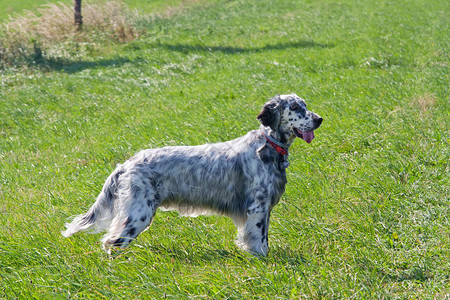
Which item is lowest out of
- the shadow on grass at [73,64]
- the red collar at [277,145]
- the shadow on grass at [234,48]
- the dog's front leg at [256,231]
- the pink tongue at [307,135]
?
the shadow on grass at [73,64]

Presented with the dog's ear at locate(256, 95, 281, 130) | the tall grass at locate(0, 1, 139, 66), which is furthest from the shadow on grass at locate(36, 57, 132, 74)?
the dog's ear at locate(256, 95, 281, 130)

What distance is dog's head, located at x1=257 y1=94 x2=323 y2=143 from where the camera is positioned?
15.0ft

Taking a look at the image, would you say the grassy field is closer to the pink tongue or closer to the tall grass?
the pink tongue

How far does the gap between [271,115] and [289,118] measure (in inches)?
7.1

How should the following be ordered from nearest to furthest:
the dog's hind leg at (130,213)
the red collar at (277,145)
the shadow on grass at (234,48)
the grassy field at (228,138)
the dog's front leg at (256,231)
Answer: the grassy field at (228,138), the dog's hind leg at (130,213), the dog's front leg at (256,231), the red collar at (277,145), the shadow on grass at (234,48)

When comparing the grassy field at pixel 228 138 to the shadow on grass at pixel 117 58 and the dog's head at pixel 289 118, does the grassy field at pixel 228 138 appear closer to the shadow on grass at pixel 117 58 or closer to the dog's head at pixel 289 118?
the shadow on grass at pixel 117 58

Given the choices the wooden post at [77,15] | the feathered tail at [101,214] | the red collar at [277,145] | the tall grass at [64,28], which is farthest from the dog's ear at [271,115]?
the wooden post at [77,15]

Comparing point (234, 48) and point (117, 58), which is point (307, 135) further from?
point (234, 48)

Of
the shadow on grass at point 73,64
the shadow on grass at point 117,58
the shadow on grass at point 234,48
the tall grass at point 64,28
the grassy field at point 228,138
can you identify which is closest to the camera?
the grassy field at point 228,138

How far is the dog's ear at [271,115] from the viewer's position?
4.57 m

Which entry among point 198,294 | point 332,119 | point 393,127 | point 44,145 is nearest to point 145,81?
point 44,145

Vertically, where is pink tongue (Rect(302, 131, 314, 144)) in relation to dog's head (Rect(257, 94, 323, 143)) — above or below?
below

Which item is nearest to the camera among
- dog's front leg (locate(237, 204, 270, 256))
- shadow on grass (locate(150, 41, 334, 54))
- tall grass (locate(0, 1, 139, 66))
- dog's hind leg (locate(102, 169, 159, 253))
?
dog's hind leg (locate(102, 169, 159, 253))

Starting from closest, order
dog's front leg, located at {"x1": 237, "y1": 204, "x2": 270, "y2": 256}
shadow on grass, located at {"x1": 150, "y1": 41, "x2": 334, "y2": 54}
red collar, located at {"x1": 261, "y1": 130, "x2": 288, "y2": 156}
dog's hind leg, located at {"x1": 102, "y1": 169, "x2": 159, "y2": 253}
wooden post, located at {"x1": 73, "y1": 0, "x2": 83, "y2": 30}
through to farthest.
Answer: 1. dog's hind leg, located at {"x1": 102, "y1": 169, "x2": 159, "y2": 253}
2. dog's front leg, located at {"x1": 237, "y1": 204, "x2": 270, "y2": 256}
3. red collar, located at {"x1": 261, "y1": 130, "x2": 288, "y2": 156}
4. shadow on grass, located at {"x1": 150, "y1": 41, "x2": 334, "y2": 54}
5. wooden post, located at {"x1": 73, "y1": 0, "x2": 83, "y2": 30}
